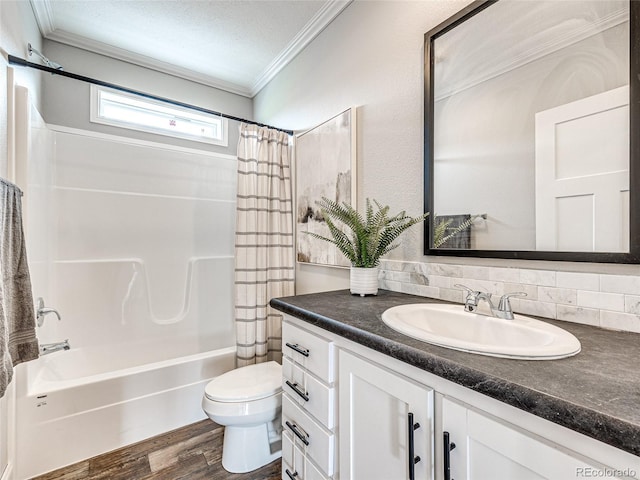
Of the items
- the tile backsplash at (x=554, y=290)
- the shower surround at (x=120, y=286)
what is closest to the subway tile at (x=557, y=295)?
the tile backsplash at (x=554, y=290)

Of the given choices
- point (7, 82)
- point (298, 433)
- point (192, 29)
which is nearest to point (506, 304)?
point (298, 433)

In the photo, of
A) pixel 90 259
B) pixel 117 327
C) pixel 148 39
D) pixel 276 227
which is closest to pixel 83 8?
pixel 148 39

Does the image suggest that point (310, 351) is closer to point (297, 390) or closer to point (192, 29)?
point (297, 390)

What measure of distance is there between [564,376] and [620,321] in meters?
0.46

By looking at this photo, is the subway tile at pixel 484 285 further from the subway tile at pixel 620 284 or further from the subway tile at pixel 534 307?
the subway tile at pixel 620 284

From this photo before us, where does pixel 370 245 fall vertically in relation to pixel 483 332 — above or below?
above

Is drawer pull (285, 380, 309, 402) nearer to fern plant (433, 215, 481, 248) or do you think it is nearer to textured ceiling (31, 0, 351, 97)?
fern plant (433, 215, 481, 248)

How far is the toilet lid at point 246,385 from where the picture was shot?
1.48 m

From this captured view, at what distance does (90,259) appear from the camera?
2.16m

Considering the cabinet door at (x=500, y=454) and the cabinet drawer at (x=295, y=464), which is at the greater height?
the cabinet door at (x=500, y=454)

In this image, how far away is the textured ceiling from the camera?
6.06 feet

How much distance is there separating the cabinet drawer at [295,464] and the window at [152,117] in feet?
7.10

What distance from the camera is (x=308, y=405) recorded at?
Result: 3.65 feet

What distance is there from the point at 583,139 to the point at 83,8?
108 inches
